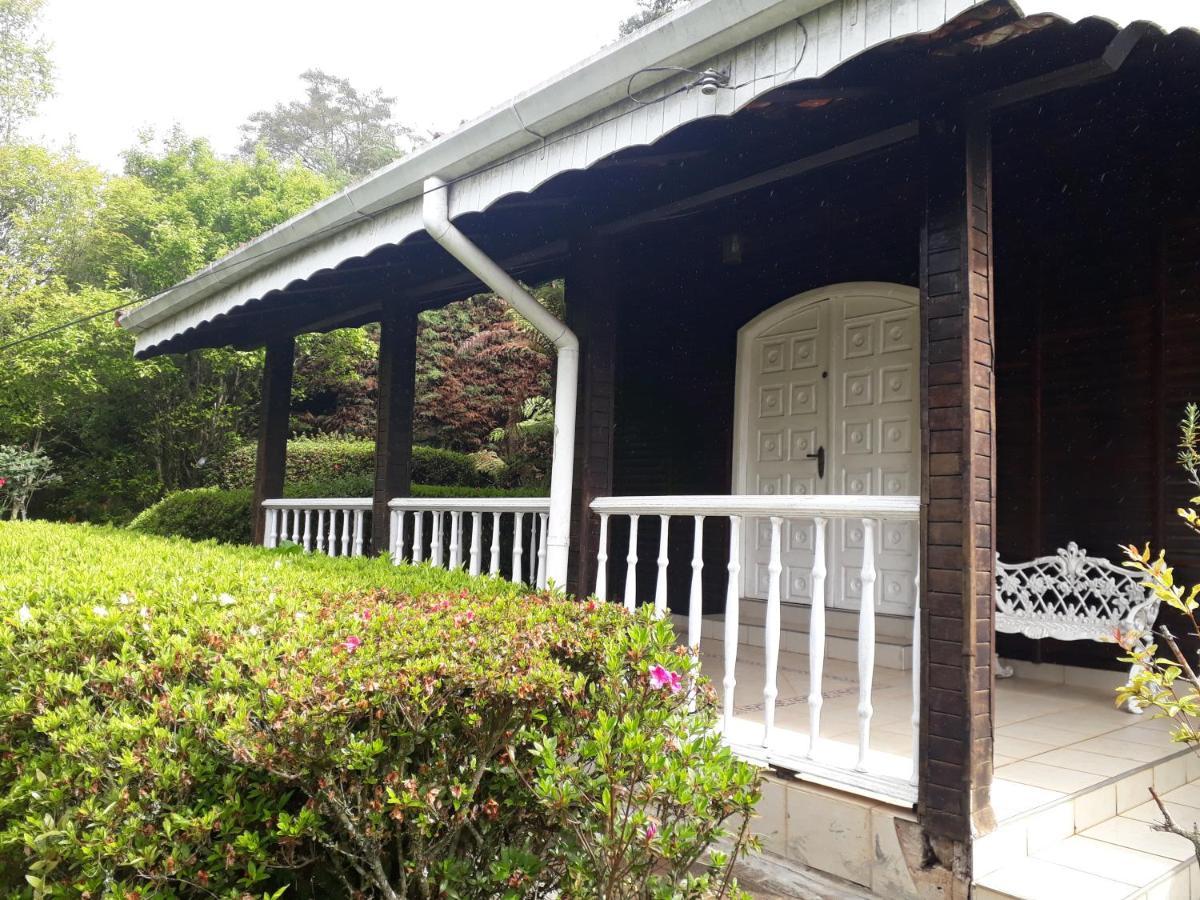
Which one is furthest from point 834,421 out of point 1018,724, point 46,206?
point 46,206

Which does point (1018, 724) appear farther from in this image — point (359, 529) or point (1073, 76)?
point (359, 529)

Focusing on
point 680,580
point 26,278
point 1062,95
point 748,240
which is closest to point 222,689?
point 1062,95

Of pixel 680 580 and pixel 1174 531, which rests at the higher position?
pixel 1174 531

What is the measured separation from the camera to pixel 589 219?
4.51m

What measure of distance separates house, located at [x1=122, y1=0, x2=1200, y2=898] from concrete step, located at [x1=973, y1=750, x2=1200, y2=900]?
16mm

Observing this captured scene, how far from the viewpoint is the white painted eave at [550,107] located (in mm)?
2549

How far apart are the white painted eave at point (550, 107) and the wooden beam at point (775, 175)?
847mm

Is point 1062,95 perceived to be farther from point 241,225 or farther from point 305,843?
point 241,225

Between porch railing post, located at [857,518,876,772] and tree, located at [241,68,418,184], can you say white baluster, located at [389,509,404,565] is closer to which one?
porch railing post, located at [857,518,876,772]

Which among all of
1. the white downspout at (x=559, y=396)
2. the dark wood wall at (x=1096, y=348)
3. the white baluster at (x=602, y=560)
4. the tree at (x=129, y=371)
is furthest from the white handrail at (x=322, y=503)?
the tree at (x=129, y=371)

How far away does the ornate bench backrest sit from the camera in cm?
423

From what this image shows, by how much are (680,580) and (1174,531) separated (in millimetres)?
3361

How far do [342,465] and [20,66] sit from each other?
16468 millimetres

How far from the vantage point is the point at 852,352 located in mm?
5660
